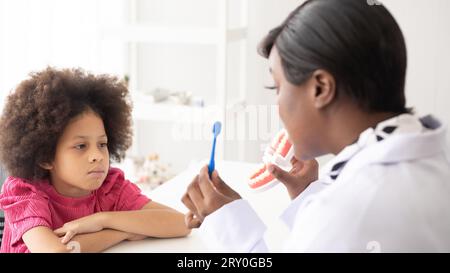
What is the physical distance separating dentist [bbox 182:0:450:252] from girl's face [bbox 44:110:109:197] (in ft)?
1.63

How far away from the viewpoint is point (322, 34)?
78 centimetres

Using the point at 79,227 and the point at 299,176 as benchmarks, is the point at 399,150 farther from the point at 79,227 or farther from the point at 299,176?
the point at 79,227

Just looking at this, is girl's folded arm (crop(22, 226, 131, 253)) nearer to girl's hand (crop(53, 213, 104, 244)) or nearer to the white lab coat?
girl's hand (crop(53, 213, 104, 244))

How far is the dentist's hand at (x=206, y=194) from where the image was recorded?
38.7 inches

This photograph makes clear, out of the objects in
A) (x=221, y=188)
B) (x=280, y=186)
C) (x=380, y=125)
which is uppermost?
(x=380, y=125)

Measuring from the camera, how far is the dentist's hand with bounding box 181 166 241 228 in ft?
3.23

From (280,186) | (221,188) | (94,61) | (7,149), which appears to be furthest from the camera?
(94,61)

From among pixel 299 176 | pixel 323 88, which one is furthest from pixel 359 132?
pixel 299 176

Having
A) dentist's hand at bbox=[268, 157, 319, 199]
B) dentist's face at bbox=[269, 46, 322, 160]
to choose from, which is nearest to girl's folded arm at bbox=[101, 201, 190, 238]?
dentist's hand at bbox=[268, 157, 319, 199]

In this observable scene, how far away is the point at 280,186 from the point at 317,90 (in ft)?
2.35

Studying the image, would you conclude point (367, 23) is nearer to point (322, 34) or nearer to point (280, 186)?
point (322, 34)
